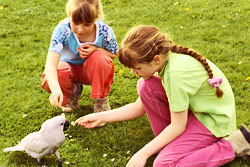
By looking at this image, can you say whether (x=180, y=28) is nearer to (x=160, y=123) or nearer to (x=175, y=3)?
(x=175, y=3)

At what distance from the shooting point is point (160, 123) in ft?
8.05

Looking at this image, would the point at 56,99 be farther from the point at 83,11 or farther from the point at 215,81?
the point at 215,81

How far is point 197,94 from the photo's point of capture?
220 cm

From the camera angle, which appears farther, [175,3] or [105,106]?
[175,3]

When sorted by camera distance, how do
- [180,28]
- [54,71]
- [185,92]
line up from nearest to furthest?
[185,92] → [54,71] → [180,28]

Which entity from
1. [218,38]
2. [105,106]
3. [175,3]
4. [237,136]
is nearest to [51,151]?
[105,106]

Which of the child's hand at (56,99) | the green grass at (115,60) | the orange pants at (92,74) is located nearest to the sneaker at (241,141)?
the green grass at (115,60)

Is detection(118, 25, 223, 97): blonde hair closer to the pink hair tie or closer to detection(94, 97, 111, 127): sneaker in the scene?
the pink hair tie

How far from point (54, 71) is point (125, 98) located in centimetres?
88

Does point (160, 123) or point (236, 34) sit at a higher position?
point (236, 34)

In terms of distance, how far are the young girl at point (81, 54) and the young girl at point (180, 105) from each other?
0.49m

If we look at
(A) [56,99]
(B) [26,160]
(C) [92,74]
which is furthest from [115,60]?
(B) [26,160]

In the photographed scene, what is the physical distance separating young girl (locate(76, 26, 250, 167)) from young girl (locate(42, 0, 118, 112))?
1.59ft

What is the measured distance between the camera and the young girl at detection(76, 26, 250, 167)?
2.04 meters
